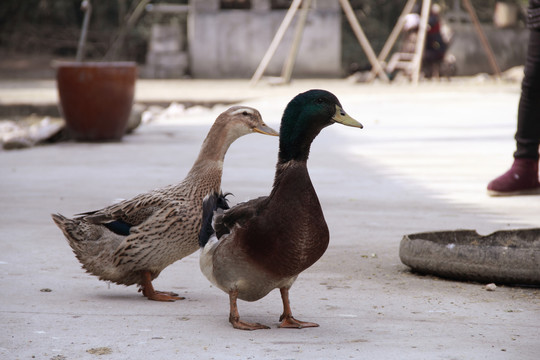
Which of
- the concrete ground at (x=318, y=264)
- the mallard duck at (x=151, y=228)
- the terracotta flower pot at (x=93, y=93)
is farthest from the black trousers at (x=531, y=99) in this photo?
the terracotta flower pot at (x=93, y=93)

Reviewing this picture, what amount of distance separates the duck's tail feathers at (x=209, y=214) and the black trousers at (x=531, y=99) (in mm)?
3254

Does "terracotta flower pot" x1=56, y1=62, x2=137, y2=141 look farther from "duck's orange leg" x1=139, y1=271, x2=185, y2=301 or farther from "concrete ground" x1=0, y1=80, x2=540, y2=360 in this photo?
"duck's orange leg" x1=139, y1=271, x2=185, y2=301

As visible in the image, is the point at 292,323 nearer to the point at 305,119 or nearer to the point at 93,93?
the point at 305,119

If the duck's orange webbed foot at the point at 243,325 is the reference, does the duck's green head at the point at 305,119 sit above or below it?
above

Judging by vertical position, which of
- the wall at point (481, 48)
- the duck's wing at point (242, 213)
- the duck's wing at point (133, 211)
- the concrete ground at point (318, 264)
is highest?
the duck's wing at point (242, 213)

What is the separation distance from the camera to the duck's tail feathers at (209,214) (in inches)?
149

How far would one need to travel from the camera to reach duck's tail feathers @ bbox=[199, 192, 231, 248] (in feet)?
12.5

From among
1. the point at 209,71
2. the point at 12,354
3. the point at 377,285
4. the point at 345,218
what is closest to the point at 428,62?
the point at 209,71

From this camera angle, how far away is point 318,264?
483 cm

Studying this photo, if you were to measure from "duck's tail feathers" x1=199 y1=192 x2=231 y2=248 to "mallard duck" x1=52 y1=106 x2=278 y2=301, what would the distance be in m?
0.24

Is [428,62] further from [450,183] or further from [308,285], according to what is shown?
[308,285]

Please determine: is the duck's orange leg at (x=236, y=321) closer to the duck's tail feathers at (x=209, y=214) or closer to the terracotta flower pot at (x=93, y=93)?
the duck's tail feathers at (x=209, y=214)

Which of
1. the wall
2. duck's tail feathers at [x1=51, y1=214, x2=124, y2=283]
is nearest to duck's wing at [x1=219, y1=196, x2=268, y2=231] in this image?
duck's tail feathers at [x1=51, y1=214, x2=124, y2=283]

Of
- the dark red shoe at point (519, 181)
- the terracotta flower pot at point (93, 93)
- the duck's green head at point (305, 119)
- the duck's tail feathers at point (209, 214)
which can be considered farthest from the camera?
the terracotta flower pot at point (93, 93)
